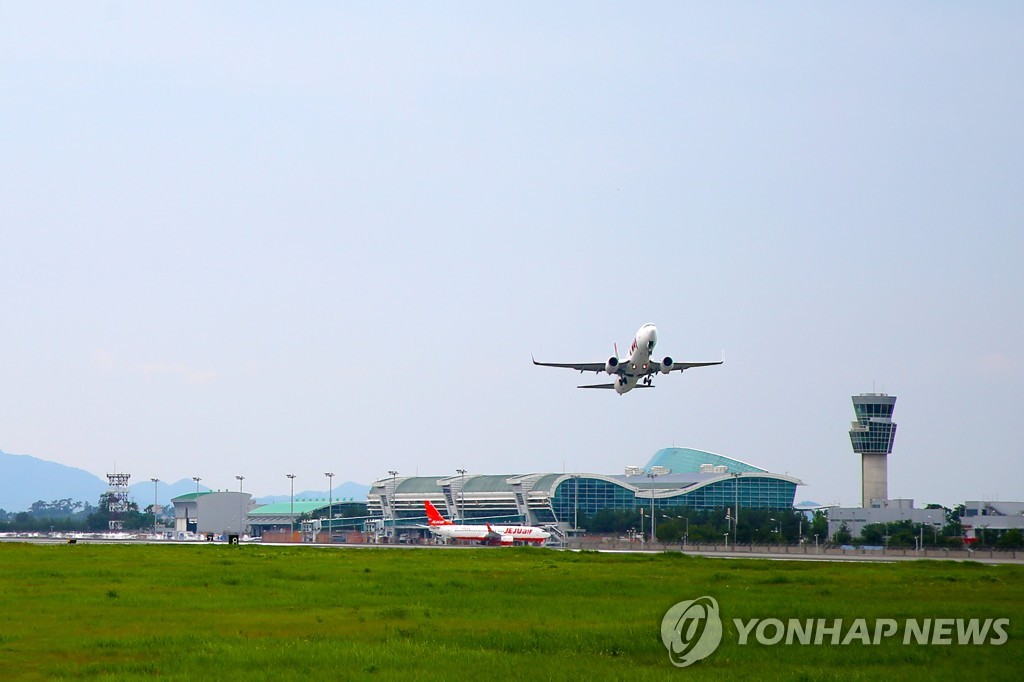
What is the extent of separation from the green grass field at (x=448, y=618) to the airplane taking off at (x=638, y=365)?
17.6m

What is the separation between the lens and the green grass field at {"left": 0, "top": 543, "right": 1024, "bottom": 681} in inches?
1213

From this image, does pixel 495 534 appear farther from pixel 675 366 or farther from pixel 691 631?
pixel 691 631

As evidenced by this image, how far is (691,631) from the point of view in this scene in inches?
1468

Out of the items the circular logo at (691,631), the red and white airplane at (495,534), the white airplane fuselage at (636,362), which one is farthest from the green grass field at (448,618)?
the red and white airplane at (495,534)

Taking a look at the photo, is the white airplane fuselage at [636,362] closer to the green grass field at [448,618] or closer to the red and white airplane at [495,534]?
the green grass field at [448,618]

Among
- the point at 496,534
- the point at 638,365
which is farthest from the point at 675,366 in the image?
the point at 496,534

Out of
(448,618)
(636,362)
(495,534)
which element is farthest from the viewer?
(495,534)

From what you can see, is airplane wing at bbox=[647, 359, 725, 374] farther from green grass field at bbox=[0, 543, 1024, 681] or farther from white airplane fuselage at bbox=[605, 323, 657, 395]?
green grass field at bbox=[0, 543, 1024, 681]

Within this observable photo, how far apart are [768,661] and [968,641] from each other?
706 cm

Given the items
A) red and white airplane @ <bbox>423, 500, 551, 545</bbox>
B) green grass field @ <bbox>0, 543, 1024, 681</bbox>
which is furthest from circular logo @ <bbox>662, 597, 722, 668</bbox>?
red and white airplane @ <bbox>423, 500, 551, 545</bbox>

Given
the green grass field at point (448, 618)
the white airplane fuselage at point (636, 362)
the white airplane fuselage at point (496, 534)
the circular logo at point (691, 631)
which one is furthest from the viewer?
the white airplane fuselage at point (496, 534)

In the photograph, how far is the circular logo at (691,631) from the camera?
3312 centimetres

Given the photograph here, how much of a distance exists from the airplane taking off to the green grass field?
17.6 m

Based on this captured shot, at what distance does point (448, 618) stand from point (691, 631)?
28.8ft
